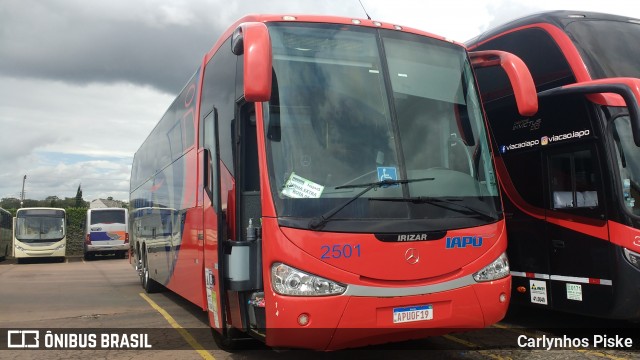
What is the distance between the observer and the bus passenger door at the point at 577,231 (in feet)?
19.3

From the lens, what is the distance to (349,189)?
4.50m

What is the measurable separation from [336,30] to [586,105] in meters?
3.02

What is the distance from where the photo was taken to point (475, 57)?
19.9ft

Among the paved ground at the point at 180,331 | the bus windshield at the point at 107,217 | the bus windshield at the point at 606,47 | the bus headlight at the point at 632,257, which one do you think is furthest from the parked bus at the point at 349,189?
the bus windshield at the point at 107,217

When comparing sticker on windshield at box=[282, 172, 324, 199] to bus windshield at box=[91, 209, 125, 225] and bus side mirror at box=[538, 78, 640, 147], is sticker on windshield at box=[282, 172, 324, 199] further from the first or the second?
Answer: bus windshield at box=[91, 209, 125, 225]

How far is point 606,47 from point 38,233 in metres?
26.5

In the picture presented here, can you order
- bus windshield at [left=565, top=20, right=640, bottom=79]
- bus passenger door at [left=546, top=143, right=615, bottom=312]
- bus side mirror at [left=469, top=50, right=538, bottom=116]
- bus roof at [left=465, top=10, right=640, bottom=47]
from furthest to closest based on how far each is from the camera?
1. bus roof at [left=465, top=10, right=640, bottom=47]
2. bus windshield at [left=565, top=20, right=640, bottom=79]
3. bus passenger door at [left=546, top=143, right=615, bottom=312]
4. bus side mirror at [left=469, top=50, right=538, bottom=116]

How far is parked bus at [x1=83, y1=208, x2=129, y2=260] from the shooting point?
2698 cm

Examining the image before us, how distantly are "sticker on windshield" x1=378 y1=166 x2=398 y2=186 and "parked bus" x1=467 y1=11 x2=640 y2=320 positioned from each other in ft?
7.72

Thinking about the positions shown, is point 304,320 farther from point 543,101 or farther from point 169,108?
point 169,108

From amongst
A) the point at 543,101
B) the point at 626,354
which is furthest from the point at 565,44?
the point at 626,354

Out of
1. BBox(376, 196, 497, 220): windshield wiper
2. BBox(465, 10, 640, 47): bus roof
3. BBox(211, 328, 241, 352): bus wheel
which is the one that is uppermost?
BBox(465, 10, 640, 47): bus roof

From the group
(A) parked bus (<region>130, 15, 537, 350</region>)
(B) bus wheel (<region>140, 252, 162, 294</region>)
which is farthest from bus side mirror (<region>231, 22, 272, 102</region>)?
(B) bus wheel (<region>140, 252, 162, 294</region>)

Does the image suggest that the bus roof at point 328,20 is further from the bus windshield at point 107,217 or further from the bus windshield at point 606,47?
the bus windshield at point 107,217
